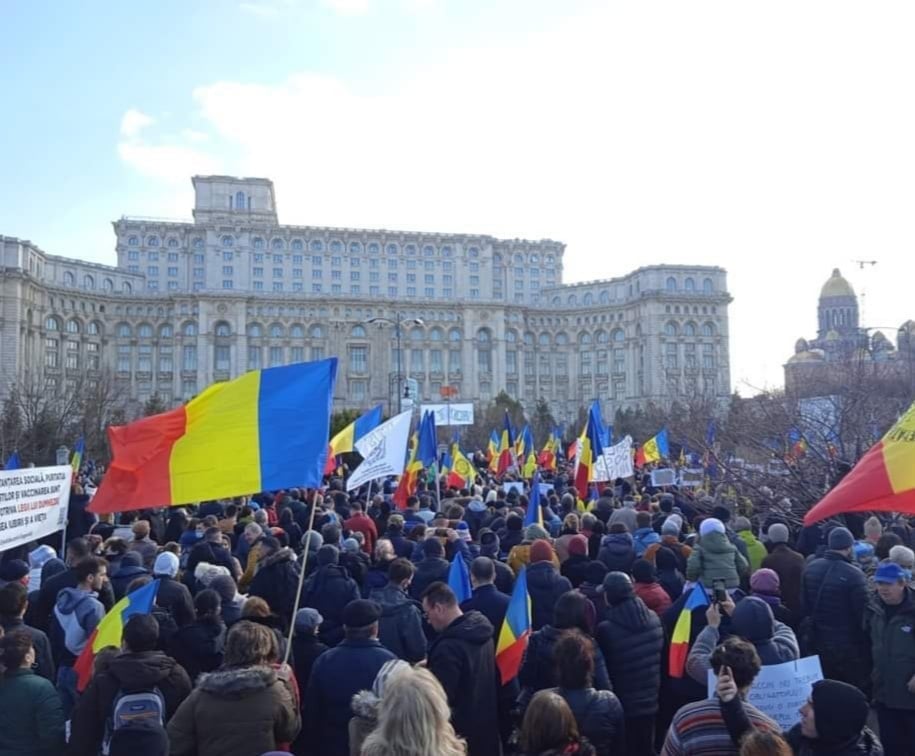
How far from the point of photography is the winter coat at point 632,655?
568 cm

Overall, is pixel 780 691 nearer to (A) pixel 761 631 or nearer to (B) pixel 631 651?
(A) pixel 761 631

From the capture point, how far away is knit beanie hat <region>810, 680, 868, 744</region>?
359 centimetres

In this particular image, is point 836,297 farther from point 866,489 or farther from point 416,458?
point 866,489

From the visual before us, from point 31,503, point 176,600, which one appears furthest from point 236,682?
point 31,503

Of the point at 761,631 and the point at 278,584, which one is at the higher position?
the point at 761,631

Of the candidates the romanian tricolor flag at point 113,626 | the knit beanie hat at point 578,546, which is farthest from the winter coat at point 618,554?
the romanian tricolor flag at point 113,626

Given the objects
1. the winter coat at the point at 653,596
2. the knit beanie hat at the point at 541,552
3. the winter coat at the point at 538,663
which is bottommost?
the winter coat at the point at 538,663

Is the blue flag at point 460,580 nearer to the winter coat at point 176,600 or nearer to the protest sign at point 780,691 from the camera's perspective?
the winter coat at point 176,600

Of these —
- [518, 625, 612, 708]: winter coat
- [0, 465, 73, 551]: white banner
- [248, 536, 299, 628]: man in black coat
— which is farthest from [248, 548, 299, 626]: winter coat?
[518, 625, 612, 708]: winter coat

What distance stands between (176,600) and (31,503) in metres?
2.15

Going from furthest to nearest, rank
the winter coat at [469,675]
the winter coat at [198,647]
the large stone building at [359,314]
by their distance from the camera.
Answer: the large stone building at [359,314] < the winter coat at [198,647] < the winter coat at [469,675]

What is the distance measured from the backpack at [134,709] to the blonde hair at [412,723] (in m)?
1.69

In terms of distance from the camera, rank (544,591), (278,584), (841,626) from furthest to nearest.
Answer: (278,584), (544,591), (841,626)

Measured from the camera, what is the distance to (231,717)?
13.6 feet
